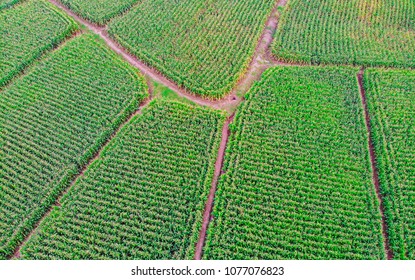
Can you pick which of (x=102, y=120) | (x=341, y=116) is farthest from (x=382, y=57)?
(x=102, y=120)

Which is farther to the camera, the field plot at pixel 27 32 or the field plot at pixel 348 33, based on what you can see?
the field plot at pixel 348 33

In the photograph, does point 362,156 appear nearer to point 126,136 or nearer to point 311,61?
point 311,61

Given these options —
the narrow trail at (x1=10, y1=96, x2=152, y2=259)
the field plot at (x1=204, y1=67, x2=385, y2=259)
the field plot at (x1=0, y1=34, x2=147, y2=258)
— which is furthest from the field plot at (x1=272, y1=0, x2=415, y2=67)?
the field plot at (x1=0, y1=34, x2=147, y2=258)

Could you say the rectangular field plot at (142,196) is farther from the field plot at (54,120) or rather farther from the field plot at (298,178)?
the field plot at (298,178)

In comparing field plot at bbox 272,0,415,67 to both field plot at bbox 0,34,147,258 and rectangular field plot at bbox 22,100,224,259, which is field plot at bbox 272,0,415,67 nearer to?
rectangular field plot at bbox 22,100,224,259

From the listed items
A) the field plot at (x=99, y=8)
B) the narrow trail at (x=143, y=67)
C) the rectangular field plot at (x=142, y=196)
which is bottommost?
the rectangular field plot at (x=142, y=196)

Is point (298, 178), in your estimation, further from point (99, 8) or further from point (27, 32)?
point (27, 32)

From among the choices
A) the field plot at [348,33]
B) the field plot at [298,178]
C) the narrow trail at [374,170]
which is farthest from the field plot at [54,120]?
the narrow trail at [374,170]
